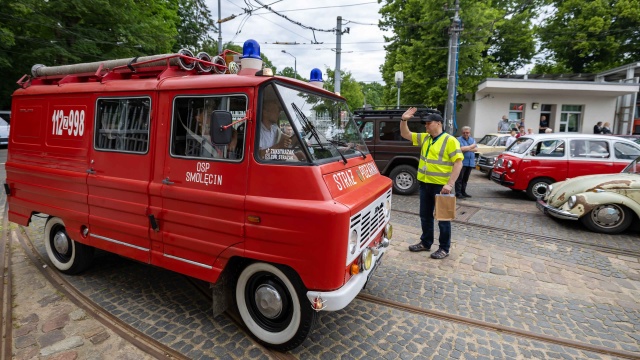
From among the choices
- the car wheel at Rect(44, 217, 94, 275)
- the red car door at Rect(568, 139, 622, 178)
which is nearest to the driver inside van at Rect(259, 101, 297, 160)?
the car wheel at Rect(44, 217, 94, 275)

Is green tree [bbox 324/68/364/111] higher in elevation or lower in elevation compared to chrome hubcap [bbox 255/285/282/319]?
higher

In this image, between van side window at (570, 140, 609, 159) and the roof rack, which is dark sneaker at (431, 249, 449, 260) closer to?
the roof rack

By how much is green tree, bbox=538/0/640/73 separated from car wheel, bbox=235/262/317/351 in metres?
31.0

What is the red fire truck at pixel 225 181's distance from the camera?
277cm

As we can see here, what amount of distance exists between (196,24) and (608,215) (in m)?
31.7

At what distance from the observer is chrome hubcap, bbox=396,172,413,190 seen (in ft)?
32.2

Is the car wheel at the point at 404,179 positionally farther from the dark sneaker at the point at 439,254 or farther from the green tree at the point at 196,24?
the green tree at the point at 196,24

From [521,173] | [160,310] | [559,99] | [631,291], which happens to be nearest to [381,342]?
[160,310]

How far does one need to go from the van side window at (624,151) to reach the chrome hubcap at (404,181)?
5047 mm

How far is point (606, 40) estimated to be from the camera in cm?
2611

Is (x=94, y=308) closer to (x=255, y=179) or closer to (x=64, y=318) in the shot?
(x=64, y=318)

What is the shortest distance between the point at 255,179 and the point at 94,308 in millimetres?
2432

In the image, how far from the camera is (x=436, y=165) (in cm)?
479

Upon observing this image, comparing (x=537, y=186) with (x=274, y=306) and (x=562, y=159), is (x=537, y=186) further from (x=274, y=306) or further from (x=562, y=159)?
(x=274, y=306)
